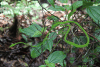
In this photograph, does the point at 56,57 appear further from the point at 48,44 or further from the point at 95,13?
the point at 95,13

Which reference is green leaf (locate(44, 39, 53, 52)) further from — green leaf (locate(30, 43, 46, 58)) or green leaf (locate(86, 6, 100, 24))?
green leaf (locate(86, 6, 100, 24))

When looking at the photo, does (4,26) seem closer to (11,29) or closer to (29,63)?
(11,29)

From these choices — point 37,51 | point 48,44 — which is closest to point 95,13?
point 48,44

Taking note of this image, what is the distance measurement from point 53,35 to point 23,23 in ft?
4.97

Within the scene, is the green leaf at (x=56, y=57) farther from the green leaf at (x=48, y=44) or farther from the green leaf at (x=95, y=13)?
the green leaf at (x=95, y=13)

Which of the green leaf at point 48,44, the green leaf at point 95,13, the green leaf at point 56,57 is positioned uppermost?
the green leaf at point 95,13

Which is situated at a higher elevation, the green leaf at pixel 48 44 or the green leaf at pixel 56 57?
the green leaf at pixel 48 44

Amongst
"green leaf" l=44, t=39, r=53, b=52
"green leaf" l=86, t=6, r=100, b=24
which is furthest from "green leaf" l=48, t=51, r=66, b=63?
"green leaf" l=86, t=6, r=100, b=24

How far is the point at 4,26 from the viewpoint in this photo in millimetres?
1924

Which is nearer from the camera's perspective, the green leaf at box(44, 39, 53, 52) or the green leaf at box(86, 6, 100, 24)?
the green leaf at box(86, 6, 100, 24)

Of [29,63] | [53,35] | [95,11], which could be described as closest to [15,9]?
[29,63]

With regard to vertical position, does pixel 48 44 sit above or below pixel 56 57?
above

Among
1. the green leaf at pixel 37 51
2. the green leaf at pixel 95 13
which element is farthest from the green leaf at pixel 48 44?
the green leaf at pixel 95 13

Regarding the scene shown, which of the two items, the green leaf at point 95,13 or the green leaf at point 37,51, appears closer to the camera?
the green leaf at point 95,13
